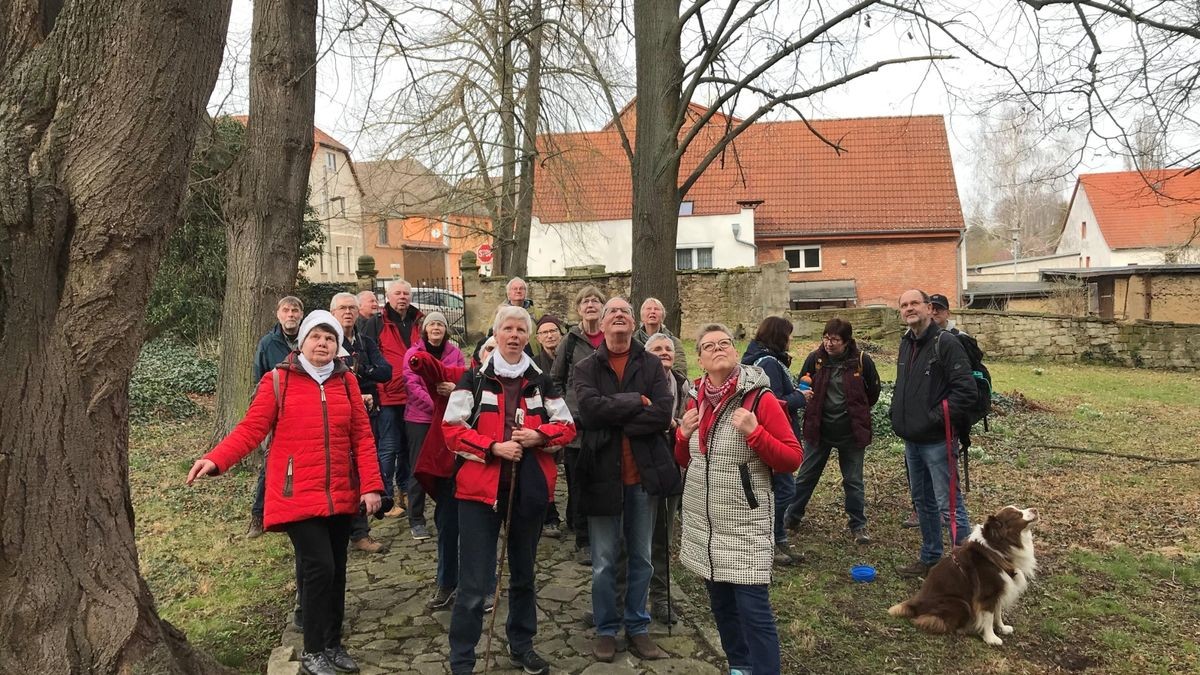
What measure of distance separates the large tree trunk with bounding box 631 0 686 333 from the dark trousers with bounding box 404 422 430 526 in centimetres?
337

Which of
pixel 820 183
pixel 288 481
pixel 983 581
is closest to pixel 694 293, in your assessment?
pixel 820 183

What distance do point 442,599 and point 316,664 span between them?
1066 millimetres

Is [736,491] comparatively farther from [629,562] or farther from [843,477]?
[843,477]

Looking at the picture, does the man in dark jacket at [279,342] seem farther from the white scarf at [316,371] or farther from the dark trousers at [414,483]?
the white scarf at [316,371]

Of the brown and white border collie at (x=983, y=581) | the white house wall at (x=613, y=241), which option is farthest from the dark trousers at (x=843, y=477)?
the white house wall at (x=613, y=241)

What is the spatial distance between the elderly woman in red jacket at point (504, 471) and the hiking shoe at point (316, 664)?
2.12ft

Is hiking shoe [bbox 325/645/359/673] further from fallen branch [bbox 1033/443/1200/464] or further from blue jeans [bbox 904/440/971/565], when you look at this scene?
fallen branch [bbox 1033/443/1200/464]

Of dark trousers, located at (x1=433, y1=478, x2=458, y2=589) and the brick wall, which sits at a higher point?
the brick wall

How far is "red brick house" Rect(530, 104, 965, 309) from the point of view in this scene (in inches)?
1081

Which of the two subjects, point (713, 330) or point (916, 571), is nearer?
point (713, 330)

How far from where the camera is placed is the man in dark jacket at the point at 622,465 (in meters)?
4.38

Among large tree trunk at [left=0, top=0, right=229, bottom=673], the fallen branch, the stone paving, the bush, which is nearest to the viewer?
large tree trunk at [left=0, top=0, right=229, bottom=673]

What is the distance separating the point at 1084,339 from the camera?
1925 centimetres

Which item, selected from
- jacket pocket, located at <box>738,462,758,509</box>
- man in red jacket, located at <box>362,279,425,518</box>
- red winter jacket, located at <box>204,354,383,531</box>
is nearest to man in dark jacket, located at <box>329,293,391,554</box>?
man in red jacket, located at <box>362,279,425,518</box>
